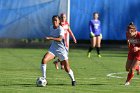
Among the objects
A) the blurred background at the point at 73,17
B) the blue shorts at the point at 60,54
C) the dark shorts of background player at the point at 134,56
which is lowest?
the blurred background at the point at 73,17

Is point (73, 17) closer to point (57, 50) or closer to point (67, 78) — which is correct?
point (67, 78)

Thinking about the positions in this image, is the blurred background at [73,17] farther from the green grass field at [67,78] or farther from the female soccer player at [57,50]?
the female soccer player at [57,50]

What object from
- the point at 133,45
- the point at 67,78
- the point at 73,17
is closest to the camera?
the point at 133,45

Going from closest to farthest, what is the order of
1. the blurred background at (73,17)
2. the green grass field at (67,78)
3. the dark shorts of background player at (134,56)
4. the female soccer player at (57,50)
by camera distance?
the green grass field at (67,78) → the female soccer player at (57,50) → the dark shorts of background player at (134,56) → the blurred background at (73,17)

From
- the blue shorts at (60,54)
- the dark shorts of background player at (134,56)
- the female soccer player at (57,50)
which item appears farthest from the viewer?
the dark shorts of background player at (134,56)

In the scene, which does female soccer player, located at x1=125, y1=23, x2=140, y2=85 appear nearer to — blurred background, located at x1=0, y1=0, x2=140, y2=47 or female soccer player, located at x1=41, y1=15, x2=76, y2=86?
female soccer player, located at x1=41, y1=15, x2=76, y2=86

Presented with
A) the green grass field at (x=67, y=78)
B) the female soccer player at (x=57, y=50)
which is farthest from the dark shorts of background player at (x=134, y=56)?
the female soccer player at (x=57, y=50)

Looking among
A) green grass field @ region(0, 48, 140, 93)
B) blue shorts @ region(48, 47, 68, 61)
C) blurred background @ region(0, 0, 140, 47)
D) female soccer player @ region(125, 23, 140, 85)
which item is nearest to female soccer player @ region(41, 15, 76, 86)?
blue shorts @ region(48, 47, 68, 61)

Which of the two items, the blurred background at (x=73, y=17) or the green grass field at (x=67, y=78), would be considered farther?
the blurred background at (x=73, y=17)

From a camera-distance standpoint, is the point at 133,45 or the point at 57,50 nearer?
the point at 57,50

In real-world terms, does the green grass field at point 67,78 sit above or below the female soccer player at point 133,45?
below

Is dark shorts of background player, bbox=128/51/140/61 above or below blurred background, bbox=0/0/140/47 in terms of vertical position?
above

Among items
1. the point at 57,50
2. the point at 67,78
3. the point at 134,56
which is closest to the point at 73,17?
the point at 67,78

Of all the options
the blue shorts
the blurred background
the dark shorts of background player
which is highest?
the blue shorts
